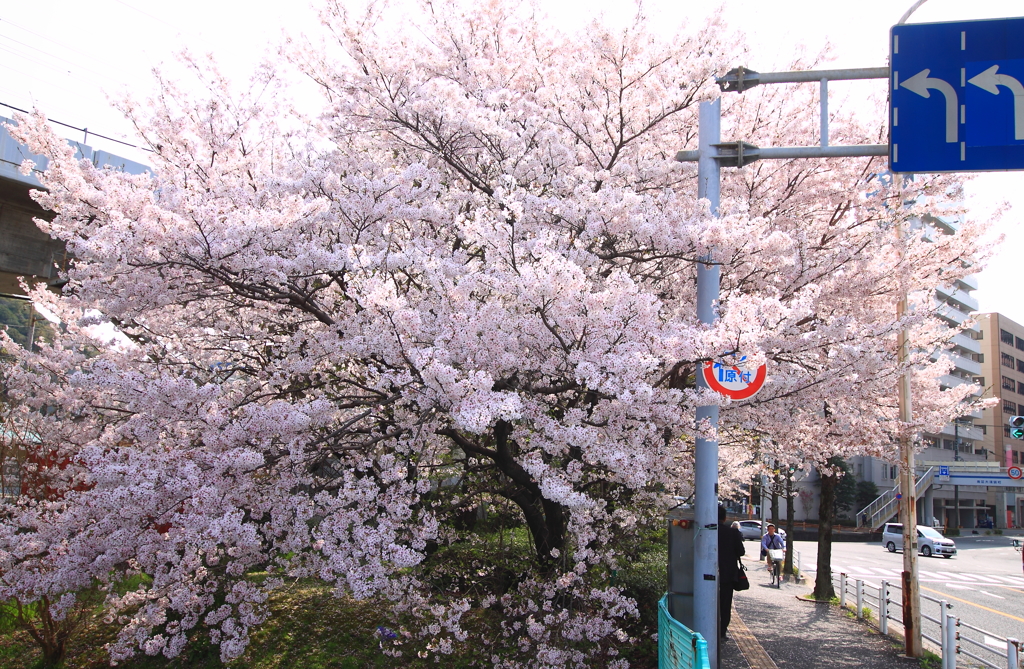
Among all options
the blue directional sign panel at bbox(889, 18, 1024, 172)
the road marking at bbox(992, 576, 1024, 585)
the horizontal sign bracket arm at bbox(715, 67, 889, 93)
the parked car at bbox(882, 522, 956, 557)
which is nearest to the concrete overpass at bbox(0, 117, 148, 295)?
the horizontal sign bracket arm at bbox(715, 67, 889, 93)

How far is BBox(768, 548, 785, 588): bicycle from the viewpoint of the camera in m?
19.4

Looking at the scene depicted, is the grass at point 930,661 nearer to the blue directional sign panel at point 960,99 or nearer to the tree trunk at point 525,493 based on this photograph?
the tree trunk at point 525,493

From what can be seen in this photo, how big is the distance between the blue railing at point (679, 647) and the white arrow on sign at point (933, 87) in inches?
197

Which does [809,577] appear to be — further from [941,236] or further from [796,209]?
[796,209]

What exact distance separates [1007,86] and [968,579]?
2123 cm

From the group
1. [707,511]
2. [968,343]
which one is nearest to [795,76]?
[707,511]

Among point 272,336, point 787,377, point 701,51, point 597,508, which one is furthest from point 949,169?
point 272,336

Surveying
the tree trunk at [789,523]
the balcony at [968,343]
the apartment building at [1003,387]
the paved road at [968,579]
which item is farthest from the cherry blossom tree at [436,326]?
the apartment building at [1003,387]

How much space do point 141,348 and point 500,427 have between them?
14.3ft

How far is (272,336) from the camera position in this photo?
28.7 feet

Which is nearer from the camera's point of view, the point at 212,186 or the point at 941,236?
the point at 212,186

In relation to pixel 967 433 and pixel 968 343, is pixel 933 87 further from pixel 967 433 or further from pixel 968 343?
pixel 968 343

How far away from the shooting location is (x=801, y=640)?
35.6 ft

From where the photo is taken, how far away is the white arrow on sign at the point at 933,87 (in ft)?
21.7
